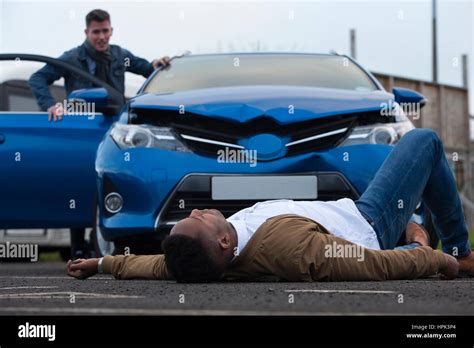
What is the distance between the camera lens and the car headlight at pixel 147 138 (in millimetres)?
6879

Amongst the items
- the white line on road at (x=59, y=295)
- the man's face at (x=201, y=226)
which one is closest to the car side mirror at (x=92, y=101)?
the man's face at (x=201, y=226)

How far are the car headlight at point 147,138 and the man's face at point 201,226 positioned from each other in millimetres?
1555

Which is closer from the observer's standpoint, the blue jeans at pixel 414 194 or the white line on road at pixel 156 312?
the white line on road at pixel 156 312

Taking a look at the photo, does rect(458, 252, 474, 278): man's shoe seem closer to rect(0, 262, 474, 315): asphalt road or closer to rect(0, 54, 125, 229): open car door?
rect(0, 262, 474, 315): asphalt road

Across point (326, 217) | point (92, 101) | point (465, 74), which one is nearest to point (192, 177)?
point (326, 217)

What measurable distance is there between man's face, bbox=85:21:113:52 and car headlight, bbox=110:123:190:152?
2.42 m

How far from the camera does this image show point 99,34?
935 cm

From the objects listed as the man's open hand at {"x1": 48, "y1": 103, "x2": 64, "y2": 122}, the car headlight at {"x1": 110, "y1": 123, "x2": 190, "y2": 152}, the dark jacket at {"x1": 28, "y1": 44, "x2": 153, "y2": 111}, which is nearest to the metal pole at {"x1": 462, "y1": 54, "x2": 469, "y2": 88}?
the dark jacket at {"x1": 28, "y1": 44, "x2": 153, "y2": 111}

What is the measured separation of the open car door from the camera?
8.08 meters

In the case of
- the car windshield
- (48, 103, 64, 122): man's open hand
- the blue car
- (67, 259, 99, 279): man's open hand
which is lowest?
(67, 259, 99, 279): man's open hand

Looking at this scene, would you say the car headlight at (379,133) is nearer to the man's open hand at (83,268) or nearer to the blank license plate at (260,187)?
the blank license plate at (260,187)

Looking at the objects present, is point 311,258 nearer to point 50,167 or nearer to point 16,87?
point 50,167

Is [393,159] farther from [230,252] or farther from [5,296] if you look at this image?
[5,296]

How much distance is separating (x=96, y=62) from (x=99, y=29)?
276mm
